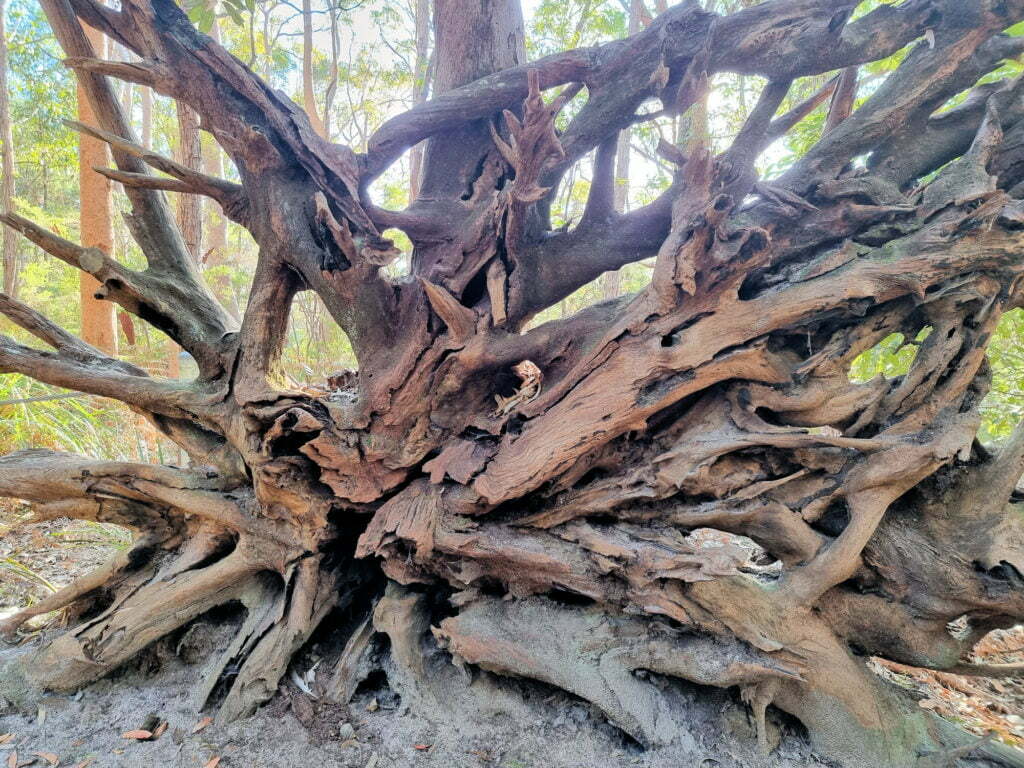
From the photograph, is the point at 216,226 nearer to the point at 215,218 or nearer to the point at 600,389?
the point at 215,218

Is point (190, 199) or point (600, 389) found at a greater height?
point (190, 199)

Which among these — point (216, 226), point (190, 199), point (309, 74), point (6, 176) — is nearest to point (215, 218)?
point (216, 226)

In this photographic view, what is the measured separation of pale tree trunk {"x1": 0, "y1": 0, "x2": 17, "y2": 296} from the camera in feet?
24.6

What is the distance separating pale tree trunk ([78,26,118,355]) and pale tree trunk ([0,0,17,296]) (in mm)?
3127

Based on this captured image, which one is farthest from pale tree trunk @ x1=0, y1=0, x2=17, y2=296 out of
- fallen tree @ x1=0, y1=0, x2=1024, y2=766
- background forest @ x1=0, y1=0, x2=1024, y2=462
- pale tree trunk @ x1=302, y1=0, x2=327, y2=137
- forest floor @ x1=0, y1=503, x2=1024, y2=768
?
forest floor @ x1=0, y1=503, x2=1024, y2=768

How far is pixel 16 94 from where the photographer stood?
11328mm

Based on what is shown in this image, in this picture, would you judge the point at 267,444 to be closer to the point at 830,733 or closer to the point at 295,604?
the point at 295,604

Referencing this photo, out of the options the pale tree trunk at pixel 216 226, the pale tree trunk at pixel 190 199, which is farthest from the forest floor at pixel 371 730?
the pale tree trunk at pixel 216 226

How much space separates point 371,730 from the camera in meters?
2.19

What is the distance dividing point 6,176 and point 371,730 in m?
9.81

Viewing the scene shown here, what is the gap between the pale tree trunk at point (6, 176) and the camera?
750 centimetres

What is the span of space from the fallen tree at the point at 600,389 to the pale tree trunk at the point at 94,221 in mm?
3254

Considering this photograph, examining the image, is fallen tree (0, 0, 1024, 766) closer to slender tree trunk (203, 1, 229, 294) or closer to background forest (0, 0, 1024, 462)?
background forest (0, 0, 1024, 462)

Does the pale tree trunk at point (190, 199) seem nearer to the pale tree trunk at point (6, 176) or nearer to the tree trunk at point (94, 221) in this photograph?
the tree trunk at point (94, 221)
